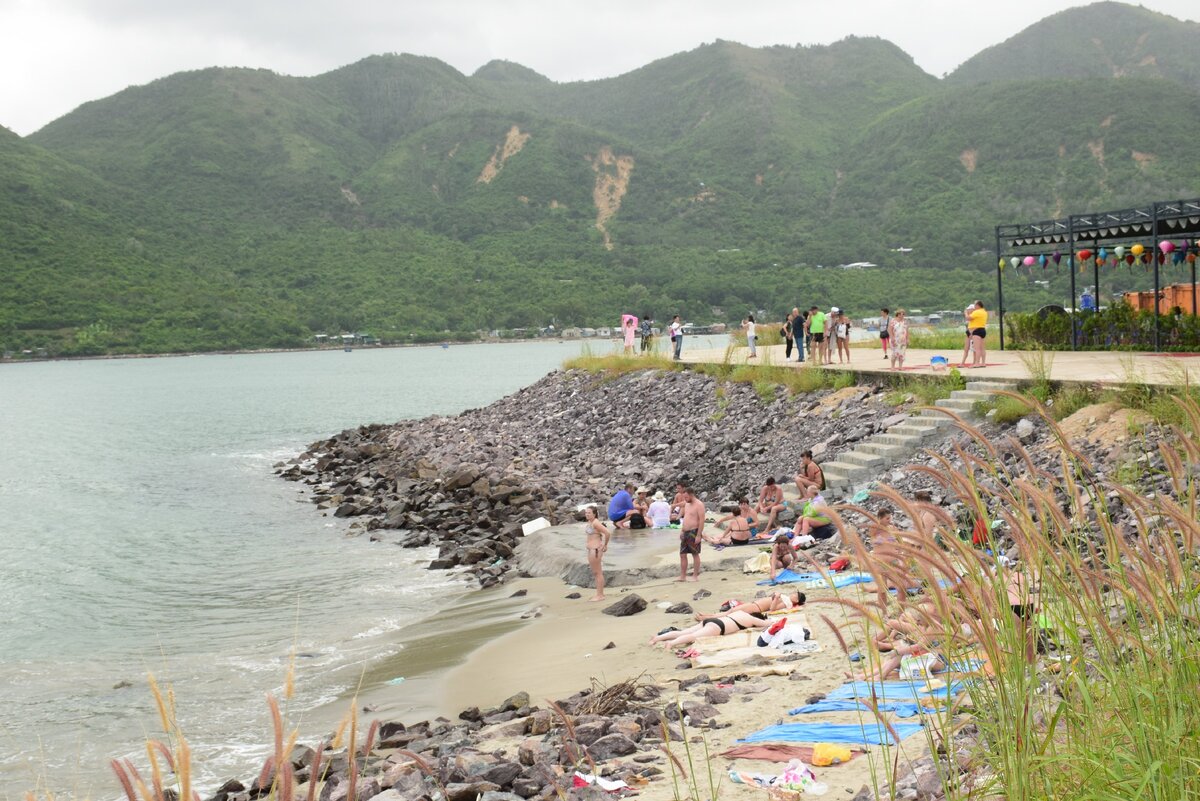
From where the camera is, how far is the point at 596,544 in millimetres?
14891

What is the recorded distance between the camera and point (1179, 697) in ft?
9.71

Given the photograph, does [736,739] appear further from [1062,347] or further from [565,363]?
[565,363]

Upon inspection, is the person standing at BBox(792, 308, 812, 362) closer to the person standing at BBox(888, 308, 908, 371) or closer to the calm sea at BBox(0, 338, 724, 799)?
the person standing at BBox(888, 308, 908, 371)

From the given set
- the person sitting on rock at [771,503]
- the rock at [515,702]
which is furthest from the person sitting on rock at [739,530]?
the rock at [515,702]

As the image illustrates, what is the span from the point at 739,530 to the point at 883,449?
10.7ft

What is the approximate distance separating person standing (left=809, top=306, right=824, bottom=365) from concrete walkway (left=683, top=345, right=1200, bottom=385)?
1.27ft

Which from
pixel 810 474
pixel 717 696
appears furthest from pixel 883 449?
pixel 717 696

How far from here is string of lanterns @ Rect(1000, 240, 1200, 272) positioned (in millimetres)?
24116

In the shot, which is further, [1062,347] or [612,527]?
[1062,347]

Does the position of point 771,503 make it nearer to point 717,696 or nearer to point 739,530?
point 739,530

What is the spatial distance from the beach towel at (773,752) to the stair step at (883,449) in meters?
11.1

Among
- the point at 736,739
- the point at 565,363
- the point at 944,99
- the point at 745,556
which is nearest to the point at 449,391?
the point at 565,363

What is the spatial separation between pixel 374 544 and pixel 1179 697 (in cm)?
2097

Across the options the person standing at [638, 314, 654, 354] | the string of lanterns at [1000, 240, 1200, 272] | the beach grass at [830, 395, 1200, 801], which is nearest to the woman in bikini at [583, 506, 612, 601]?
the beach grass at [830, 395, 1200, 801]
